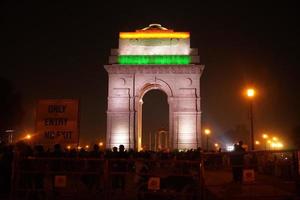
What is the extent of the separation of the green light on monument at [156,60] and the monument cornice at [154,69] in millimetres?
473

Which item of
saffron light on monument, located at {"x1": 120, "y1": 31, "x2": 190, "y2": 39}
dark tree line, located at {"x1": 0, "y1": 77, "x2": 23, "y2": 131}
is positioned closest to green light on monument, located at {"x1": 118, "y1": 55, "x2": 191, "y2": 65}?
saffron light on monument, located at {"x1": 120, "y1": 31, "x2": 190, "y2": 39}

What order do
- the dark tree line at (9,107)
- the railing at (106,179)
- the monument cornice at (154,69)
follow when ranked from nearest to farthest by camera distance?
A: the railing at (106,179)
the monument cornice at (154,69)
the dark tree line at (9,107)

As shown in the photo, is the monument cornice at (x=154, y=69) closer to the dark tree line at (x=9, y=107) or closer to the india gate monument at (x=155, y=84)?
the india gate monument at (x=155, y=84)

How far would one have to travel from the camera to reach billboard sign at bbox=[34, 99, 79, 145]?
11070 millimetres

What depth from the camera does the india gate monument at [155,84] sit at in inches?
1495

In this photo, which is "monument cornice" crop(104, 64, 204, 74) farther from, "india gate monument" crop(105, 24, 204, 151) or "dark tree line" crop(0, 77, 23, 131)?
"dark tree line" crop(0, 77, 23, 131)

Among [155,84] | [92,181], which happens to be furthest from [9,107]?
[92,181]

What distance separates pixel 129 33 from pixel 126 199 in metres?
29.8

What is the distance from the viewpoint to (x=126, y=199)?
1224 cm

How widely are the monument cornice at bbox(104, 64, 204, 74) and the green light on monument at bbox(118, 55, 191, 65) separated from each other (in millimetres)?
473

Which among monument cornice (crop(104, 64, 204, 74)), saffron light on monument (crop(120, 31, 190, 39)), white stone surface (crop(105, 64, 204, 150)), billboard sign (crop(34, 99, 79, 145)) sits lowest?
billboard sign (crop(34, 99, 79, 145))

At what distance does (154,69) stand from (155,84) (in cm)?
163

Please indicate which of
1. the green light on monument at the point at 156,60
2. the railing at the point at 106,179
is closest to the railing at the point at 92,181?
the railing at the point at 106,179

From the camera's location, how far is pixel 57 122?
36.7 feet
